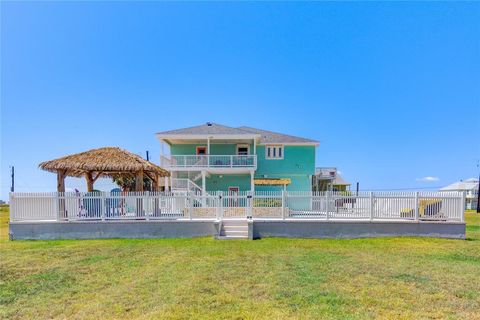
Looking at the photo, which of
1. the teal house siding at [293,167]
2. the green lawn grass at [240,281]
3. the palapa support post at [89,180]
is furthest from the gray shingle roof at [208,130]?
the green lawn grass at [240,281]

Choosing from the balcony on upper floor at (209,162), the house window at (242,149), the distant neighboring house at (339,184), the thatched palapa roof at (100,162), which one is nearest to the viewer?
the thatched palapa roof at (100,162)

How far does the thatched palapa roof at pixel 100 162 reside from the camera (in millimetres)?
12922

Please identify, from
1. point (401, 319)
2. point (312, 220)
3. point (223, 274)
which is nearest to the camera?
point (401, 319)

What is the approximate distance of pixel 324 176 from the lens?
92.3ft

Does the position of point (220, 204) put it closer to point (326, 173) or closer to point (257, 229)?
point (257, 229)

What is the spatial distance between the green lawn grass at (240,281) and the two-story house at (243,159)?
1190 centimetres

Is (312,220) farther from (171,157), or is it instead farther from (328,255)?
(171,157)

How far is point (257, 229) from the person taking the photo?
11.8 m

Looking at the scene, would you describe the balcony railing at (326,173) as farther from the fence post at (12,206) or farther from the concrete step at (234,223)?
the fence post at (12,206)

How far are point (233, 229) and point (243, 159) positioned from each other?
1014 centimetres

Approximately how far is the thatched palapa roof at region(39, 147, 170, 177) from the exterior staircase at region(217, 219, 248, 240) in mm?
4585

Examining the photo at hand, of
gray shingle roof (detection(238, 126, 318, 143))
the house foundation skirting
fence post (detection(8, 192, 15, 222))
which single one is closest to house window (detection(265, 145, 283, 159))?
gray shingle roof (detection(238, 126, 318, 143))

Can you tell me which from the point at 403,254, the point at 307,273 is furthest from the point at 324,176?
the point at 307,273

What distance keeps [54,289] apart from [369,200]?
430 inches
